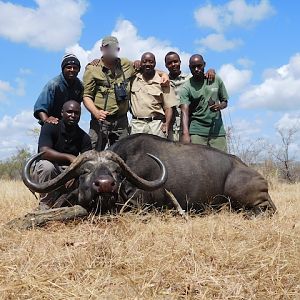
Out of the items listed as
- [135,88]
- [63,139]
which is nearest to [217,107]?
[135,88]

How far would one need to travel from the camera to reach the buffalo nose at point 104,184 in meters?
5.03

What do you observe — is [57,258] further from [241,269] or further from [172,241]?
[241,269]

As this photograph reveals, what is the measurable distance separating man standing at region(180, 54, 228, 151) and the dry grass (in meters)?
3.15

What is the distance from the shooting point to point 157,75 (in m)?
7.77

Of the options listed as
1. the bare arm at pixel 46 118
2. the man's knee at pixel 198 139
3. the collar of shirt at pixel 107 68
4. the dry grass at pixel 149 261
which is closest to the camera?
the dry grass at pixel 149 261

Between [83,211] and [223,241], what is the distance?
1.61 m

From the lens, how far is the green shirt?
7.79 meters

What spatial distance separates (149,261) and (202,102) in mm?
4572

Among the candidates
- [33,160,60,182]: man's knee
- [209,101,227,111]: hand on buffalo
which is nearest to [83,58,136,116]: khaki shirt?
[209,101,227,111]: hand on buffalo

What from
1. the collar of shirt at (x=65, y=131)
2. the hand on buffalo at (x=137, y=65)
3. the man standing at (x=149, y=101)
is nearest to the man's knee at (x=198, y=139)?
the man standing at (x=149, y=101)

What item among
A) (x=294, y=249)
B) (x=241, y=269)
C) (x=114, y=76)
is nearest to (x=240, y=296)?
(x=241, y=269)

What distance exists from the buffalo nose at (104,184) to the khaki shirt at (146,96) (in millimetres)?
2720

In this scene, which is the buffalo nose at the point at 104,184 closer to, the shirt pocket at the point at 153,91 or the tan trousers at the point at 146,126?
the tan trousers at the point at 146,126

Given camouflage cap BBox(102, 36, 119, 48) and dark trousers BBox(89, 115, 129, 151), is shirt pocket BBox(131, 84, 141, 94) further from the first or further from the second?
camouflage cap BBox(102, 36, 119, 48)
